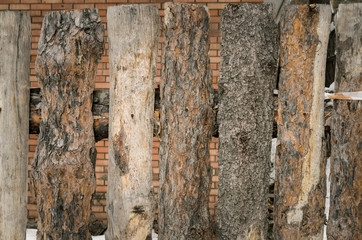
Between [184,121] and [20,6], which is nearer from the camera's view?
[184,121]

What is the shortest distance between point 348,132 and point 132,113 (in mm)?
1132

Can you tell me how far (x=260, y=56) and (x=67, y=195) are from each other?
48.2 inches

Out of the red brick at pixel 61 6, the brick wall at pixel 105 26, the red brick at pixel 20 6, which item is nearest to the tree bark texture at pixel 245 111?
the brick wall at pixel 105 26

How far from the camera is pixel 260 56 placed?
1.94m

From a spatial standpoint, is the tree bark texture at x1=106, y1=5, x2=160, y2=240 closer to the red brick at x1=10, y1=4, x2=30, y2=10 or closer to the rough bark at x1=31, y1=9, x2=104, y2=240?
the rough bark at x1=31, y1=9, x2=104, y2=240

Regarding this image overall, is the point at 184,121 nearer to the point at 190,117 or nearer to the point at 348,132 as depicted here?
the point at 190,117

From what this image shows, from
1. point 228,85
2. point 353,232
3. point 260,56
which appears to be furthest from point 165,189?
point 353,232

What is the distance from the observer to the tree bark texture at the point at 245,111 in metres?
1.92

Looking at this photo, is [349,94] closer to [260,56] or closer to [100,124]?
[260,56]

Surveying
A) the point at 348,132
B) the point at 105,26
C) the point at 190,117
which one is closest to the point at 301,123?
the point at 348,132

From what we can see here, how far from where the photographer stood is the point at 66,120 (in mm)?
1940

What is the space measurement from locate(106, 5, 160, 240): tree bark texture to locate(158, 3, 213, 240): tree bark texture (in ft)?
0.25

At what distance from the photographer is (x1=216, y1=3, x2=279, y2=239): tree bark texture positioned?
6.31 ft

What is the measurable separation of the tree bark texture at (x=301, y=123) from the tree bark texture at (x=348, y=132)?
0.28 feet
